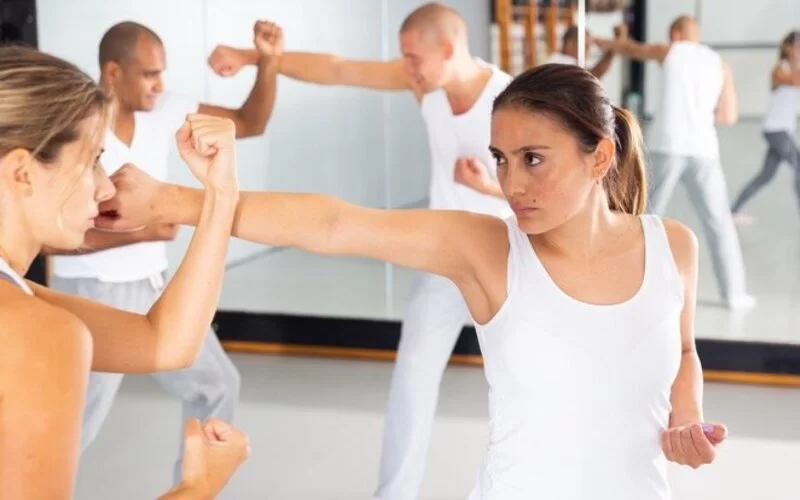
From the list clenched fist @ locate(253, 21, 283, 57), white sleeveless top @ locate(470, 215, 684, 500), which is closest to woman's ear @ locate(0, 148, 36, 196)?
white sleeveless top @ locate(470, 215, 684, 500)

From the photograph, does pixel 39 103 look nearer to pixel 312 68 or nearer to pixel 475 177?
pixel 475 177

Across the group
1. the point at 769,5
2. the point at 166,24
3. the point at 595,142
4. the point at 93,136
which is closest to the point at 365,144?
the point at 166,24

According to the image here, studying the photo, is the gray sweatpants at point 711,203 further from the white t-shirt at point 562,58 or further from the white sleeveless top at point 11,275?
the white sleeveless top at point 11,275

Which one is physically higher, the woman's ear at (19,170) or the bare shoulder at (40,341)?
the woman's ear at (19,170)

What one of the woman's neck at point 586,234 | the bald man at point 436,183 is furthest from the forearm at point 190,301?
the bald man at point 436,183

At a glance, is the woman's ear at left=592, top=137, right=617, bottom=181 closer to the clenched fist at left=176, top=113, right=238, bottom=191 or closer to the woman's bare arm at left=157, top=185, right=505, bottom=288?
the woman's bare arm at left=157, top=185, right=505, bottom=288

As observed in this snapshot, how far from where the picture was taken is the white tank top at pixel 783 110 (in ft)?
15.8

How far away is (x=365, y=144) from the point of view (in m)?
5.41

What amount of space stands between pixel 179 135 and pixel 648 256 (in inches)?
30.2

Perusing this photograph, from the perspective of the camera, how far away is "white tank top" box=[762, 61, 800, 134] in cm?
483

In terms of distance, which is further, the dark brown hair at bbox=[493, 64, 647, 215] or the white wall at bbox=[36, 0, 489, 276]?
the white wall at bbox=[36, 0, 489, 276]

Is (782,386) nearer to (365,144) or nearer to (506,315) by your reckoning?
(365,144)

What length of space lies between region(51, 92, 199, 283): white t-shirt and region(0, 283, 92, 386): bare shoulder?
2.02 m

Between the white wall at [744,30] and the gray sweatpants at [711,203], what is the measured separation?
30 centimetres
